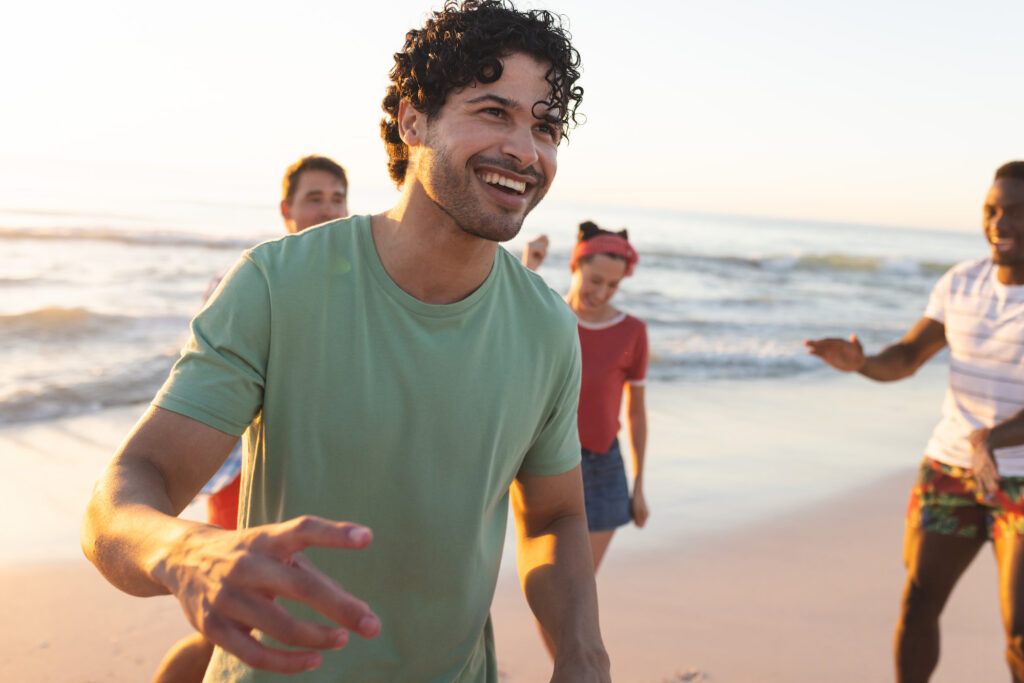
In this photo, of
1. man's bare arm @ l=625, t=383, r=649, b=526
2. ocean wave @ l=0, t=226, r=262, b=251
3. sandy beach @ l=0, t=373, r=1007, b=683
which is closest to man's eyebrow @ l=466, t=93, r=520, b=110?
man's bare arm @ l=625, t=383, r=649, b=526

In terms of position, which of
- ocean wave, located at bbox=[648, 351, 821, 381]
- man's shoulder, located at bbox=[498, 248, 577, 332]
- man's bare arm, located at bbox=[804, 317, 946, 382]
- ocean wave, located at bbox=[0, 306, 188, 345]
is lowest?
ocean wave, located at bbox=[648, 351, 821, 381]

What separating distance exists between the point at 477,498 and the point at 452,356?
0.28m

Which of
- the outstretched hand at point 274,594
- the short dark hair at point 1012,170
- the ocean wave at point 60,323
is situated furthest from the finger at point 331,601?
the ocean wave at point 60,323

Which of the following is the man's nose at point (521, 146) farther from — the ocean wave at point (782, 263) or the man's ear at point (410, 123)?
the ocean wave at point (782, 263)

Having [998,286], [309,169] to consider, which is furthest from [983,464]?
[309,169]

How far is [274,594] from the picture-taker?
3.20 feet

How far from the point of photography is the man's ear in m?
1.91

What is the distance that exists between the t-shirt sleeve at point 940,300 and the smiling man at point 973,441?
0.05ft

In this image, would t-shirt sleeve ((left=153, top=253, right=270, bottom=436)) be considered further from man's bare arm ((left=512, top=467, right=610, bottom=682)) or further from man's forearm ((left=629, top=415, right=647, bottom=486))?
man's forearm ((left=629, top=415, right=647, bottom=486))

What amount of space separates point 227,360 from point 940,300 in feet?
11.9

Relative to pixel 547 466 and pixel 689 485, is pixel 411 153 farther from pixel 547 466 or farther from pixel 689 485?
pixel 689 485

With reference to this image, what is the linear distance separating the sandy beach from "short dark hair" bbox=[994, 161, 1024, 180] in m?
2.54

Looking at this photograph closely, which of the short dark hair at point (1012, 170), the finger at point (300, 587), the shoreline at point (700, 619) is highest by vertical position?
the short dark hair at point (1012, 170)

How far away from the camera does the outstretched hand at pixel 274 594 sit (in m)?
0.97
